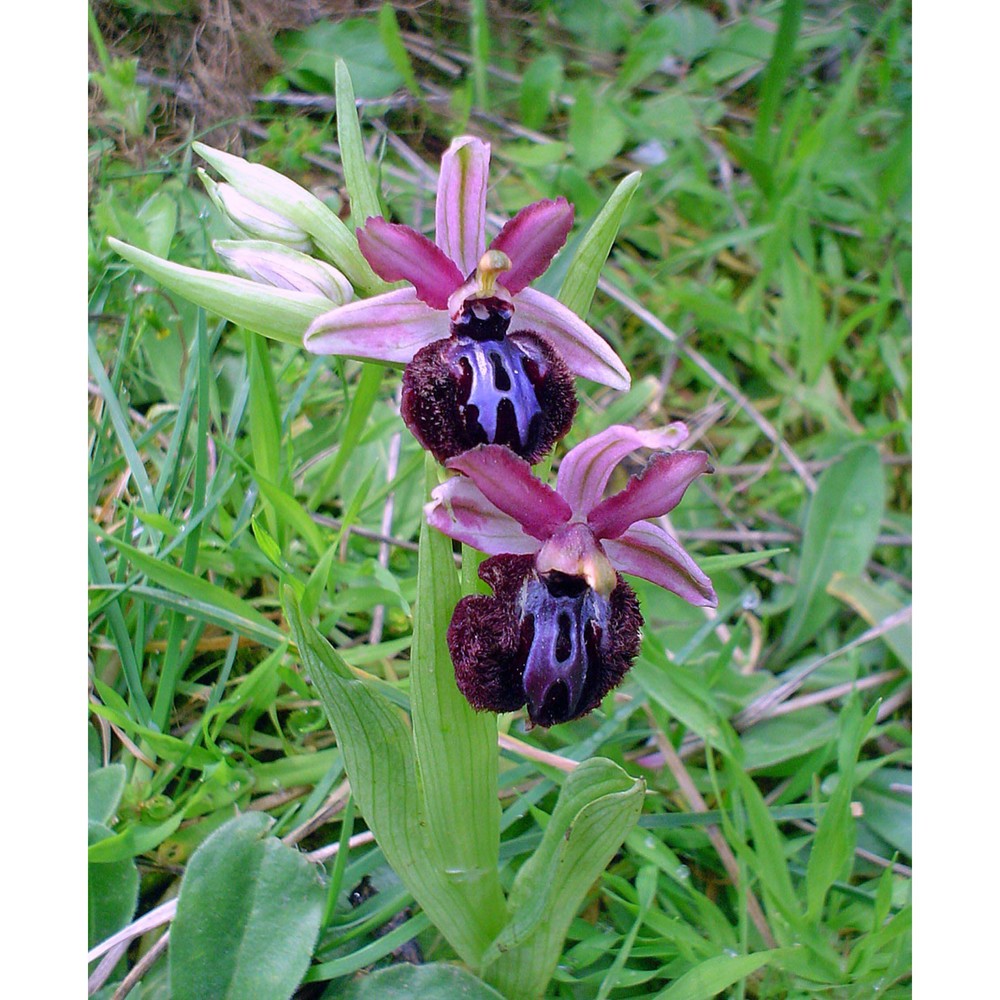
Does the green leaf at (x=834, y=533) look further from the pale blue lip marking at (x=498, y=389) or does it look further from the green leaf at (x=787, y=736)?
the pale blue lip marking at (x=498, y=389)

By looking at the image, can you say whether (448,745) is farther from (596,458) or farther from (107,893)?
(107,893)

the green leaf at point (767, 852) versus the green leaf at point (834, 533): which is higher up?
the green leaf at point (834, 533)

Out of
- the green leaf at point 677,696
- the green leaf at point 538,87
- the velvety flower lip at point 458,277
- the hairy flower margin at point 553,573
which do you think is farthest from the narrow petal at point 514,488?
the green leaf at point 538,87

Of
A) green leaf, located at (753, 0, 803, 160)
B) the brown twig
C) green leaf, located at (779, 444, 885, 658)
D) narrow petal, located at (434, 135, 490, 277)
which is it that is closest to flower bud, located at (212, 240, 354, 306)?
narrow petal, located at (434, 135, 490, 277)

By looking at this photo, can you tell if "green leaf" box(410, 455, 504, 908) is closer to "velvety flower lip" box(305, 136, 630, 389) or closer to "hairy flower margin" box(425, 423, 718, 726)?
"hairy flower margin" box(425, 423, 718, 726)

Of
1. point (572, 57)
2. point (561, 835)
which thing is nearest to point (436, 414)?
point (561, 835)

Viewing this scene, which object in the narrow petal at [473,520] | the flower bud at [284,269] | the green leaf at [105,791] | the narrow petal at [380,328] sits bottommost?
the green leaf at [105,791]
